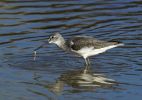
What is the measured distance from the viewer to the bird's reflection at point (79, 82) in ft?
50.1

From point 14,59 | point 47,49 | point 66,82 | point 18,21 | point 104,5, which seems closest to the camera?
point 66,82

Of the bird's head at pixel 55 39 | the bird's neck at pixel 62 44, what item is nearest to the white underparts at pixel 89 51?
the bird's neck at pixel 62 44

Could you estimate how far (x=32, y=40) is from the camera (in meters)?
19.7

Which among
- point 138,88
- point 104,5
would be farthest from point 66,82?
point 104,5

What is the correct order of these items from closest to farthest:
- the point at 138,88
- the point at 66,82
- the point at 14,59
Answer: the point at 138,88, the point at 66,82, the point at 14,59

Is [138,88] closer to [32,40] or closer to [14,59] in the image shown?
[14,59]

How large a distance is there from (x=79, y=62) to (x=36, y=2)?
6.80 meters

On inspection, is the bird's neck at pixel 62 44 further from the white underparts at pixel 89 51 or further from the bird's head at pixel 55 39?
the white underparts at pixel 89 51

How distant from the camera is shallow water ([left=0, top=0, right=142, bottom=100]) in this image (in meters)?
15.1

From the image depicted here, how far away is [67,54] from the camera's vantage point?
18547mm

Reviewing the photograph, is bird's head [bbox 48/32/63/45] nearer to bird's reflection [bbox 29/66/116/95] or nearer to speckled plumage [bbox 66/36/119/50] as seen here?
speckled plumage [bbox 66/36/119/50]

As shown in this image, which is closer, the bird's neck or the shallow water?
the shallow water

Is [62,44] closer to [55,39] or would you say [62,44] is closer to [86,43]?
[55,39]

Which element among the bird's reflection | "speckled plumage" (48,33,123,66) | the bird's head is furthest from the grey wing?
the bird's reflection
